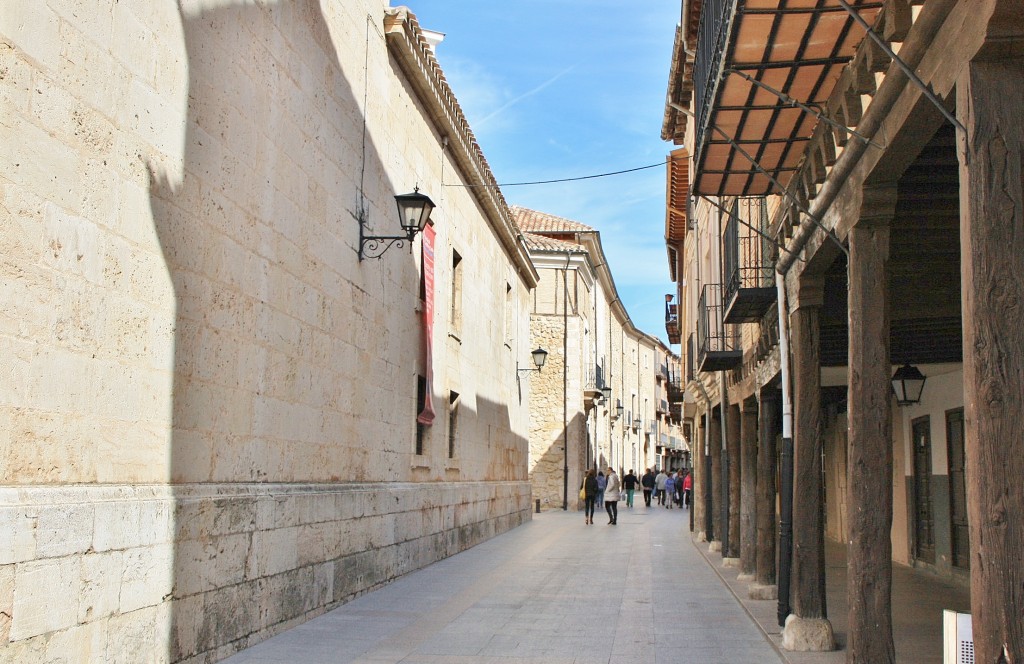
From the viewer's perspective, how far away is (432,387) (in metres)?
15.1

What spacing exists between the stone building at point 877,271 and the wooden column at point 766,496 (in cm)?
2

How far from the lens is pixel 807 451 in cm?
837

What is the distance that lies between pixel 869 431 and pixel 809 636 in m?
2.34

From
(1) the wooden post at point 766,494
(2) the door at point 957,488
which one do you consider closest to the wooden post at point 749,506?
(1) the wooden post at point 766,494

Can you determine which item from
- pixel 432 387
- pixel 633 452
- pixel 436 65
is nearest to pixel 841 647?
pixel 432 387

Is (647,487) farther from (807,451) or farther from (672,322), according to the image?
(807,451)

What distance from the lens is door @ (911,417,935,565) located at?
13578mm

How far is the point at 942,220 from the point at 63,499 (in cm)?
626

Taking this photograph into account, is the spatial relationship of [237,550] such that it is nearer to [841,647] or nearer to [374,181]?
[841,647]

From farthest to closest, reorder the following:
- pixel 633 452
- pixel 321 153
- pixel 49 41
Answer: pixel 633 452, pixel 321 153, pixel 49 41

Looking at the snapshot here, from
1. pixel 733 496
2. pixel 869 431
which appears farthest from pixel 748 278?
pixel 869 431

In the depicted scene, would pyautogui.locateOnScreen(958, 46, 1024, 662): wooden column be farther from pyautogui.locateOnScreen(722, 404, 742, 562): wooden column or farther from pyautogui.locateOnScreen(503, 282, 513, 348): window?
pyautogui.locateOnScreen(503, 282, 513, 348): window

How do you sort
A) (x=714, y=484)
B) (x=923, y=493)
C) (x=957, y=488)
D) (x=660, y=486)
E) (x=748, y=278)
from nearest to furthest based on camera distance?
(x=957, y=488)
(x=748, y=278)
(x=923, y=493)
(x=714, y=484)
(x=660, y=486)

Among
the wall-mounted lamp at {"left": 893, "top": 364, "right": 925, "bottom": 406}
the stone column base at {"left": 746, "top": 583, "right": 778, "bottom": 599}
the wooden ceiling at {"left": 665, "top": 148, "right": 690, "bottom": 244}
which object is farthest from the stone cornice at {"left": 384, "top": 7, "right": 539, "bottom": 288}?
the stone column base at {"left": 746, "top": 583, "right": 778, "bottom": 599}
